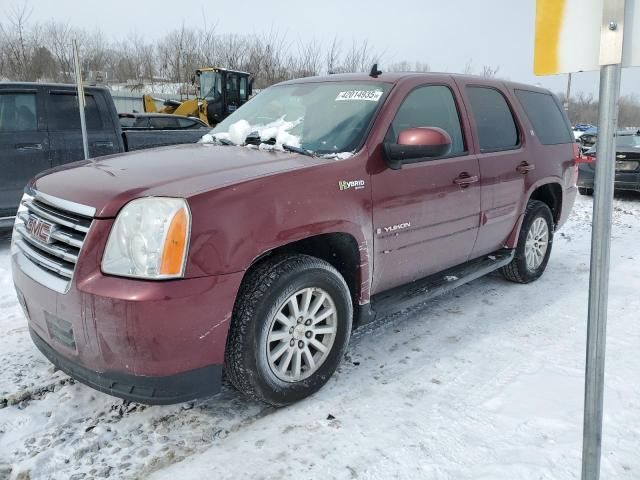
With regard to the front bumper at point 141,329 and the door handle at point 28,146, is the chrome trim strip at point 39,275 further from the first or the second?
the door handle at point 28,146

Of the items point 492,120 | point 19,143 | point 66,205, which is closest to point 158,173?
point 66,205

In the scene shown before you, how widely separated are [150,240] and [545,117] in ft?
13.8

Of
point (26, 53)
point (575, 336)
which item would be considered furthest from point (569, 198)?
point (26, 53)

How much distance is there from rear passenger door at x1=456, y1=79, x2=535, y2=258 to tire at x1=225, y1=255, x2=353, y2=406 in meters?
1.70

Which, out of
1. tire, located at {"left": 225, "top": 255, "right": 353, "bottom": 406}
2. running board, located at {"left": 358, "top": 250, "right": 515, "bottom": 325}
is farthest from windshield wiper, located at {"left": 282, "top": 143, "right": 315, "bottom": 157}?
running board, located at {"left": 358, "top": 250, "right": 515, "bottom": 325}

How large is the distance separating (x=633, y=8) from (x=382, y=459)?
2.02 meters

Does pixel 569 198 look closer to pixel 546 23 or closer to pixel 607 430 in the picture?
pixel 607 430

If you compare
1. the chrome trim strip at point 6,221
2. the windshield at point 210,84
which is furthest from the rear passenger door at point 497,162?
the windshield at point 210,84

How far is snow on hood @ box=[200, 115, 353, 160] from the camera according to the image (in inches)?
130

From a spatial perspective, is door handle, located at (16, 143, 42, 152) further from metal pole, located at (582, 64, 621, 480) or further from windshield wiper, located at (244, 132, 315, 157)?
metal pole, located at (582, 64, 621, 480)

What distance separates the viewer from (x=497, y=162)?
4168 mm

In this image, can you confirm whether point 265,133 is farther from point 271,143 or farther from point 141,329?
point 141,329

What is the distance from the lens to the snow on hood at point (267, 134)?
10.8ft

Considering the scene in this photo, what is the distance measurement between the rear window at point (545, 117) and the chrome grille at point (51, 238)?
3.95 meters
